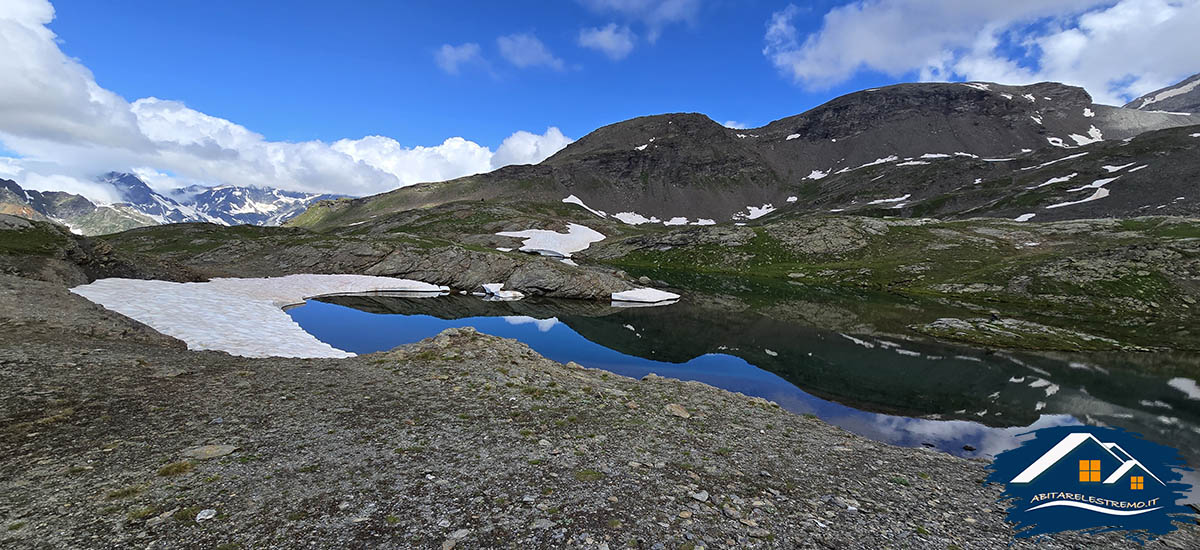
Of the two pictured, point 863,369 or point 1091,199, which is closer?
point 863,369

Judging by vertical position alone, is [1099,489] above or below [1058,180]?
below

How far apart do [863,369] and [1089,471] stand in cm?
2659

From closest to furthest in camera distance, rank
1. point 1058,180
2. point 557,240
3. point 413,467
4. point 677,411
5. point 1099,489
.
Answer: point 1099,489
point 413,467
point 677,411
point 557,240
point 1058,180

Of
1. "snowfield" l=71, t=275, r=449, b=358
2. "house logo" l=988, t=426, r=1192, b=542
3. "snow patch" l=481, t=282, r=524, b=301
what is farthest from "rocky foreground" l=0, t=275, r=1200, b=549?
"snow patch" l=481, t=282, r=524, b=301

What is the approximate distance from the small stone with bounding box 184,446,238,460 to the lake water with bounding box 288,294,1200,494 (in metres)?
23.7

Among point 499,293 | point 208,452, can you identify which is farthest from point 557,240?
point 208,452

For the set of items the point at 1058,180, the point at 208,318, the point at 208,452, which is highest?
the point at 1058,180

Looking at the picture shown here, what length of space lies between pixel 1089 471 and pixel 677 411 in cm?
1184

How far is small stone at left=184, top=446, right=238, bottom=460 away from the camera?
10469 mm

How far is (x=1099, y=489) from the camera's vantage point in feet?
34.8

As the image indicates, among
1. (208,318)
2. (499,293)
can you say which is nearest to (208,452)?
(208,318)

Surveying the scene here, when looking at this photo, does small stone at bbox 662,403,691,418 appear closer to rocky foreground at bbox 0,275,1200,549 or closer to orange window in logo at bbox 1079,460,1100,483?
rocky foreground at bbox 0,275,1200,549

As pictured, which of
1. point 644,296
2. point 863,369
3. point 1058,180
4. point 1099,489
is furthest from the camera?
point 1058,180

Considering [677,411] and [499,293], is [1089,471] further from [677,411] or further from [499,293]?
[499,293]
